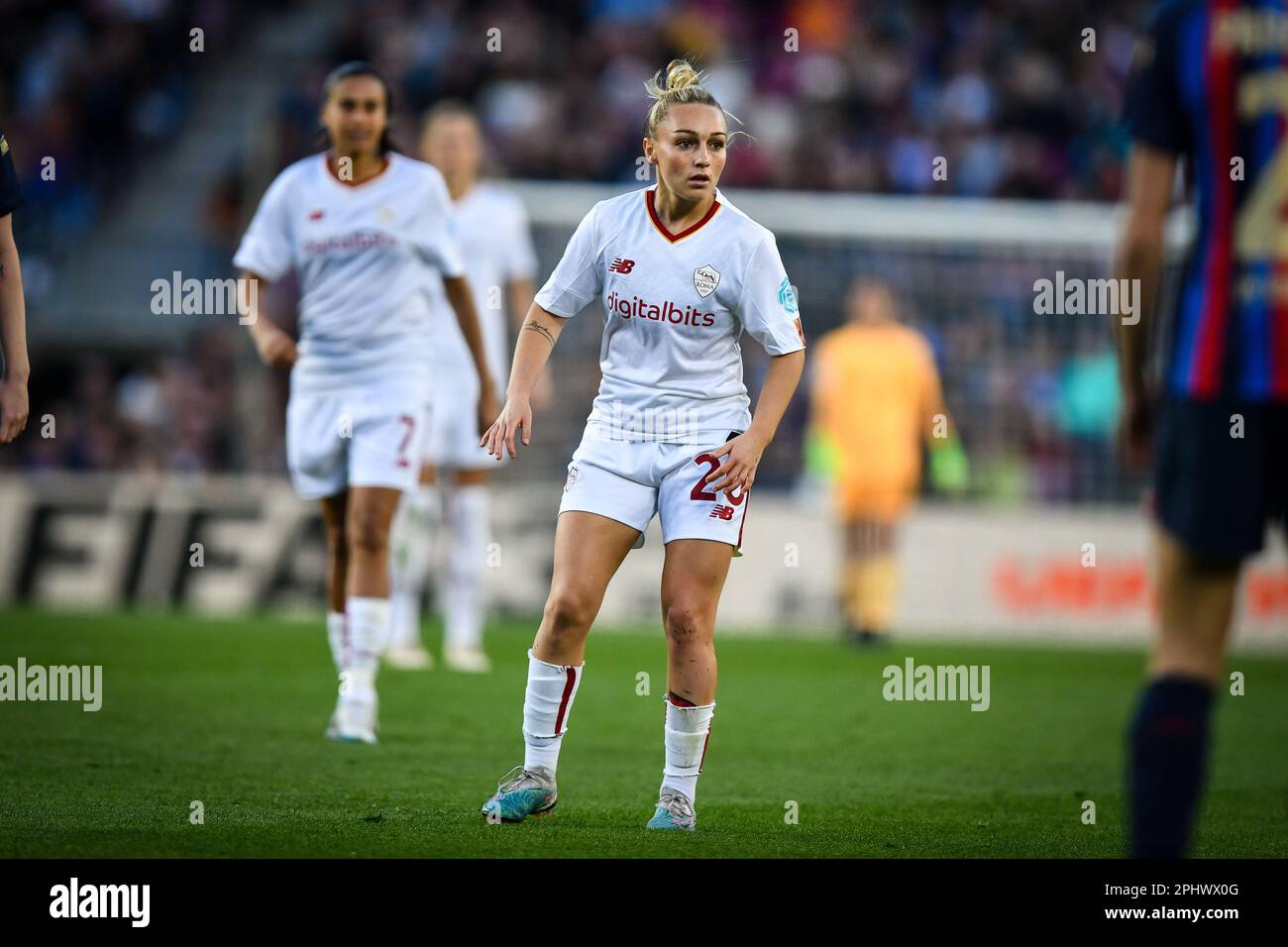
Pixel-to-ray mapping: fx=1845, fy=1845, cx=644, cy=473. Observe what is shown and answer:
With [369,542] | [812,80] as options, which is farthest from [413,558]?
[812,80]

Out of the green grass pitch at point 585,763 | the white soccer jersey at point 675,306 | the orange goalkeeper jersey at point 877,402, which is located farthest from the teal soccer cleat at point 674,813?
the orange goalkeeper jersey at point 877,402

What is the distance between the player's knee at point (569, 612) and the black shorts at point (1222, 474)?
7.28 feet

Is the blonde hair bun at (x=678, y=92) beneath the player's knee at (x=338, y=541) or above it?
above

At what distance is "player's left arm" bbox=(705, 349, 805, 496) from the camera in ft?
18.3

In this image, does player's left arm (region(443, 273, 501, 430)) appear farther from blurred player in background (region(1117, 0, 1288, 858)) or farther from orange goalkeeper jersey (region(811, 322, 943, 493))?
orange goalkeeper jersey (region(811, 322, 943, 493))

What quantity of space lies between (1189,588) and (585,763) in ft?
12.8

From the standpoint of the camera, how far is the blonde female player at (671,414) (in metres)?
5.60

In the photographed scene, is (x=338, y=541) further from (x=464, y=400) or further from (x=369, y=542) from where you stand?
(x=464, y=400)

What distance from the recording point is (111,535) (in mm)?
15281

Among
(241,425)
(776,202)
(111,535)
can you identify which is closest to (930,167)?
(776,202)

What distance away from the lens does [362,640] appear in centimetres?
753

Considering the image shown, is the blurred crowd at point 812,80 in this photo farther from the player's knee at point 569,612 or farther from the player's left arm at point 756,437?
the player's knee at point 569,612

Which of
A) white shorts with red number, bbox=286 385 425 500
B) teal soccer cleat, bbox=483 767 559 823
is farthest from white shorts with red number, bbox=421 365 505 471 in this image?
teal soccer cleat, bbox=483 767 559 823
